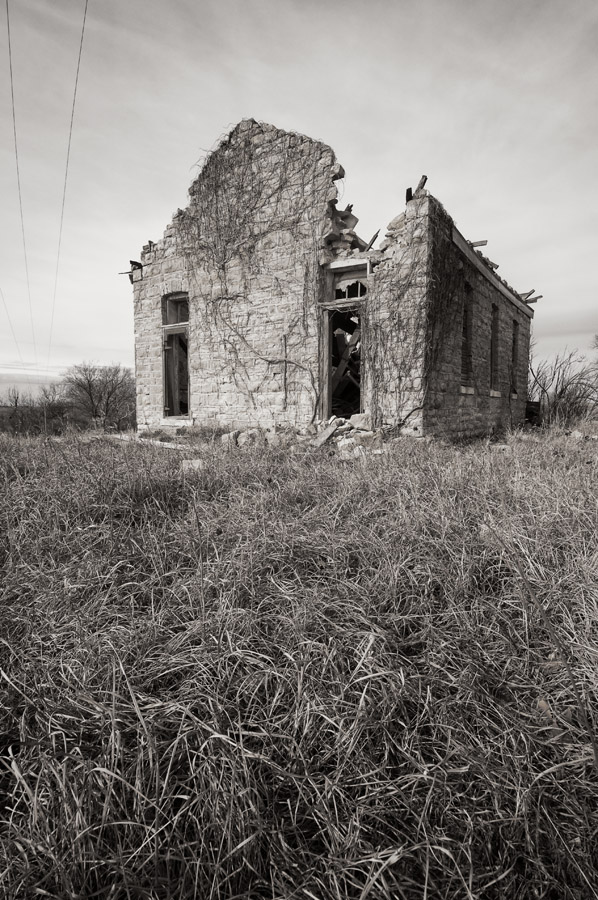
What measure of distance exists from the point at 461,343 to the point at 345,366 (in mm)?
2410

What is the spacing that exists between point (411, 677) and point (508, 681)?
0.44m

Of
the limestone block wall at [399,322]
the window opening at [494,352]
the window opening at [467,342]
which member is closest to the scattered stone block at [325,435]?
the limestone block wall at [399,322]

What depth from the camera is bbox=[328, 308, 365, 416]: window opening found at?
992cm

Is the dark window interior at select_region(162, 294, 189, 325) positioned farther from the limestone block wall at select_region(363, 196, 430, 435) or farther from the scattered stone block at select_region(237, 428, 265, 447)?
the limestone block wall at select_region(363, 196, 430, 435)

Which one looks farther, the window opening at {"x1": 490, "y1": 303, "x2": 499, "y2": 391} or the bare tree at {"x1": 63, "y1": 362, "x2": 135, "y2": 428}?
the bare tree at {"x1": 63, "y1": 362, "x2": 135, "y2": 428}

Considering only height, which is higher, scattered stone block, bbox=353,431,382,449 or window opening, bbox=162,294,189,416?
window opening, bbox=162,294,189,416

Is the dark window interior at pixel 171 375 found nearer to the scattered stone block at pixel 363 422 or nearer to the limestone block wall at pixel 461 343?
the scattered stone block at pixel 363 422

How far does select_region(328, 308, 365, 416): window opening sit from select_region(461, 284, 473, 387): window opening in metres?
2.22

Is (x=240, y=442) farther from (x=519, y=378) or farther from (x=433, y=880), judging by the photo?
(x=519, y=378)

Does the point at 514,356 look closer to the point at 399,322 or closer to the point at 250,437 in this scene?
the point at 399,322

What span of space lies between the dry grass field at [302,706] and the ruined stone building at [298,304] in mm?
5168

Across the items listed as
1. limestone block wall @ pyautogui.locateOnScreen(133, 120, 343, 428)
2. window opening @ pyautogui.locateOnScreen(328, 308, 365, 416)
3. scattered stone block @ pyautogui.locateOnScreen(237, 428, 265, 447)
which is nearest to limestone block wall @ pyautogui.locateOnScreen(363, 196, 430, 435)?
limestone block wall @ pyautogui.locateOnScreen(133, 120, 343, 428)

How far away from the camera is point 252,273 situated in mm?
9109

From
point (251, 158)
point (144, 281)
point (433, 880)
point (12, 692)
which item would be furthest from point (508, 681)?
point (144, 281)
